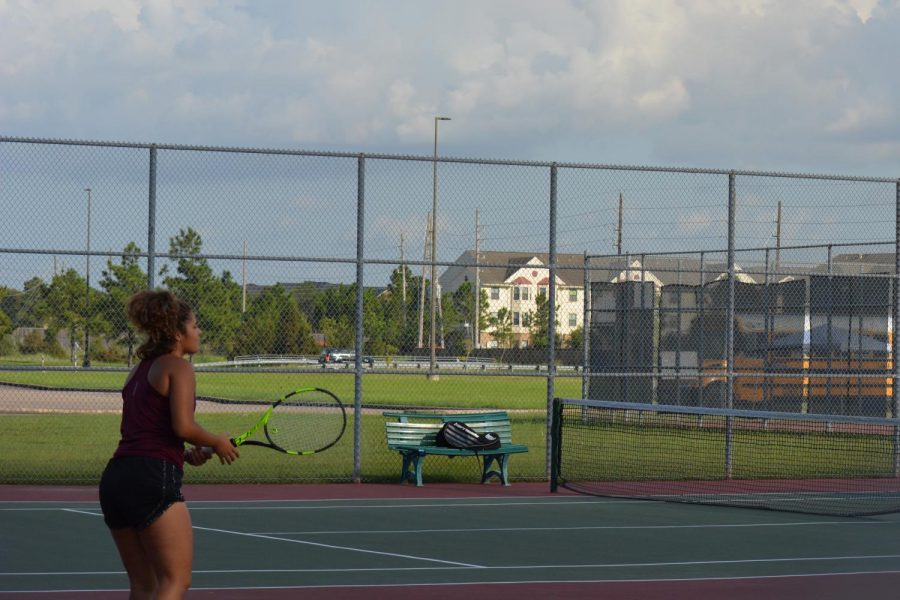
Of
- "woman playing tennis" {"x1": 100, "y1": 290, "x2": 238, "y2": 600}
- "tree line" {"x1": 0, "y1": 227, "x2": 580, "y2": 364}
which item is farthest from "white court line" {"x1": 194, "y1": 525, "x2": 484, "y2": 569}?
"woman playing tennis" {"x1": 100, "y1": 290, "x2": 238, "y2": 600}

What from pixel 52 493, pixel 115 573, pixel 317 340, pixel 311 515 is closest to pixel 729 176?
pixel 317 340

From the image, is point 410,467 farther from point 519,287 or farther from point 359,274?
point 519,287

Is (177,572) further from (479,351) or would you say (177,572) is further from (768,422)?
(768,422)

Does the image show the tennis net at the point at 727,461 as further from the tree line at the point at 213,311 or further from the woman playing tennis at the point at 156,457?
the woman playing tennis at the point at 156,457

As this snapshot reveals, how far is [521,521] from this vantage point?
11633 millimetres

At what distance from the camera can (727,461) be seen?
15.9 m

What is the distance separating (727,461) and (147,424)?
11.6 meters

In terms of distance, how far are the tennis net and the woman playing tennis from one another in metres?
7.16

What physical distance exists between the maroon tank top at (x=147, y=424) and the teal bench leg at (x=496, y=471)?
9.37 m

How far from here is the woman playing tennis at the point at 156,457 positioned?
5.12 metres

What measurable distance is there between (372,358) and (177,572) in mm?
9572

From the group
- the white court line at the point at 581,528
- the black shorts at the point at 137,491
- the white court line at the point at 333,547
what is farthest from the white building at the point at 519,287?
the black shorts at the point at 137,491

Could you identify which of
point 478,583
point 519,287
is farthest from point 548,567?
point 519,287

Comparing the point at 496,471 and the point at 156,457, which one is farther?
the point at 496,471
